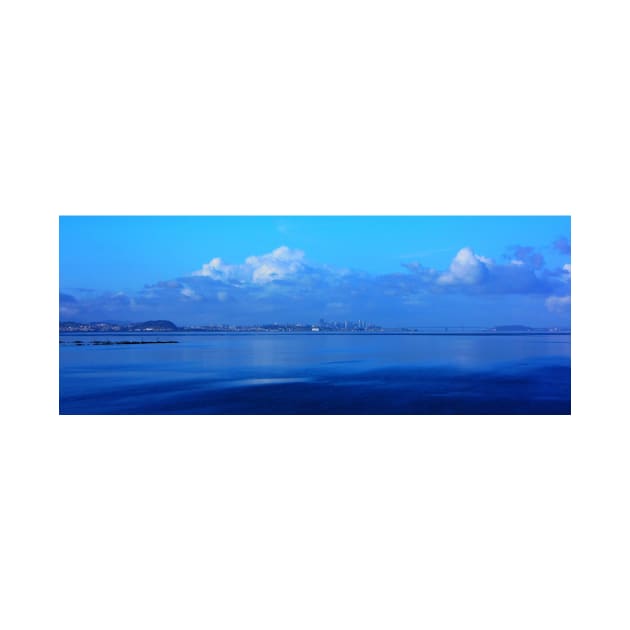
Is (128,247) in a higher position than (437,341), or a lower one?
higher

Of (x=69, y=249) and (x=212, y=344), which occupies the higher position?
(x=69, y=249)

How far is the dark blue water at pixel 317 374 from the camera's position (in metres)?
7.57

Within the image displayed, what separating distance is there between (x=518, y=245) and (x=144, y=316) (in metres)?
4.74

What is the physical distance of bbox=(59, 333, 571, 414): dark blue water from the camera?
7566mm

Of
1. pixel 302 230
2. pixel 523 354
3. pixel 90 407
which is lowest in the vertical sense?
pixel 90 407

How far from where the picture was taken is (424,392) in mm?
7770

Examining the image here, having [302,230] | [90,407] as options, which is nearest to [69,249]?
[90,407]

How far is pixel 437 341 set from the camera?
8.21m

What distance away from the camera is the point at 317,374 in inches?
313

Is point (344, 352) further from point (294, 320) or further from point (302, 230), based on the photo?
point (302, 230)

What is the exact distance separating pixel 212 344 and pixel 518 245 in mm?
4004

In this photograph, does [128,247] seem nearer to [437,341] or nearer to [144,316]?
[144,316]

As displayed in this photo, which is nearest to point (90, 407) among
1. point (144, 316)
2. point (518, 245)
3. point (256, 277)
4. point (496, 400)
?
point (144, 316)

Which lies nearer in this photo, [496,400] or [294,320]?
[496,400]
